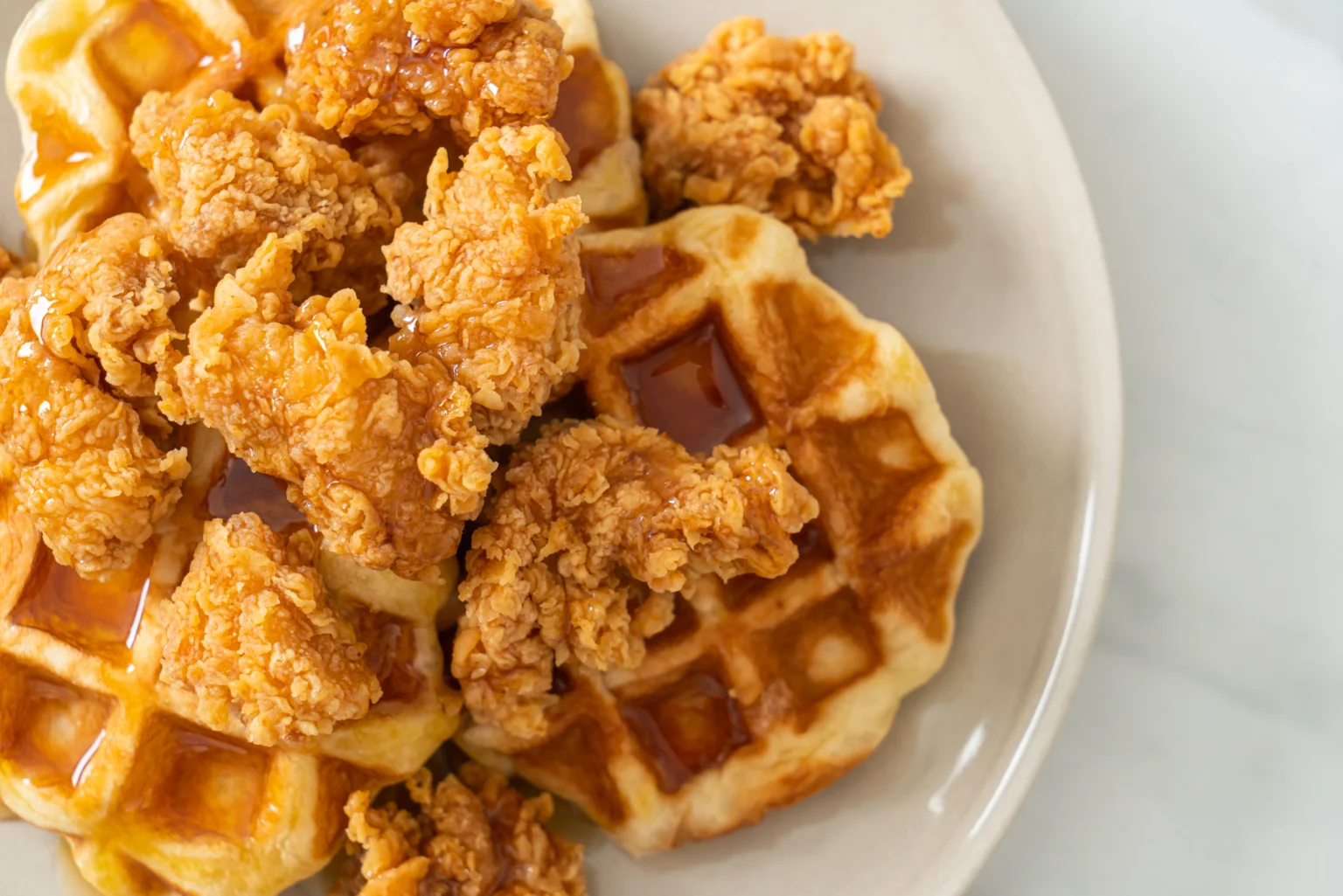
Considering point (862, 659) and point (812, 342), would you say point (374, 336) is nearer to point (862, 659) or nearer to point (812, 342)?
point (812, 342)

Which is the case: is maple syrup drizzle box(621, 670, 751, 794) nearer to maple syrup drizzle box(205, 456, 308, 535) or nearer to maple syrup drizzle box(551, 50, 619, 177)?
maple syrup drizzle box(205, 456, 308, 535)

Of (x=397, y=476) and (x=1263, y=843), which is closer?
(x=397, y=476)

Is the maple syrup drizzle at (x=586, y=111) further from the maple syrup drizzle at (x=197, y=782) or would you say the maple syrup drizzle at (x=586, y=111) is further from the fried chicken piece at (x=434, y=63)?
the maple syrup drizzle at (x=197, y=782)

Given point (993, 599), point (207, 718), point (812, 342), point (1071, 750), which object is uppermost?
point (207, 718)

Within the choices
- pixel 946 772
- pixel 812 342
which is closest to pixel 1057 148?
pixel 812 342

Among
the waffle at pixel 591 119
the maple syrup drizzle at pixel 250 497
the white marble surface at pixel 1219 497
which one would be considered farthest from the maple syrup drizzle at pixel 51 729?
the white marble surface at pixel 1219 497
